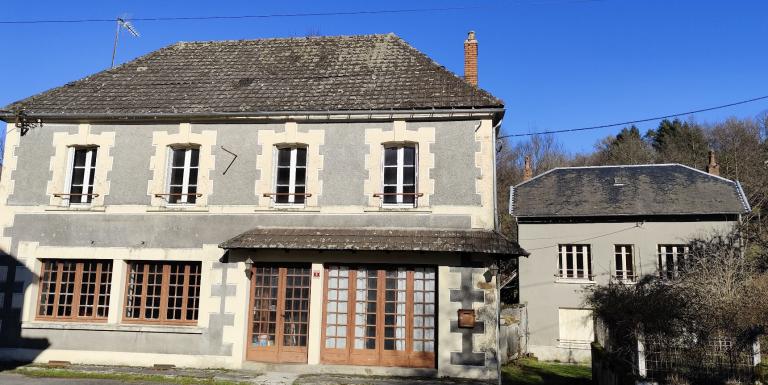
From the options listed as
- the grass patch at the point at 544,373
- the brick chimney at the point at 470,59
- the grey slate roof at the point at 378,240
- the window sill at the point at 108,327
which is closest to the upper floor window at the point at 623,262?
the grass patch at the point at 544,373

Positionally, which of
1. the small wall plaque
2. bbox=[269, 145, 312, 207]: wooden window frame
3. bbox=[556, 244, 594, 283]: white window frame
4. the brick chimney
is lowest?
the small wall plaque

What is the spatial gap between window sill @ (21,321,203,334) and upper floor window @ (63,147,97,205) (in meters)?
2.76

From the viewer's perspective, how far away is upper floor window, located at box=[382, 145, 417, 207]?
1127 cm

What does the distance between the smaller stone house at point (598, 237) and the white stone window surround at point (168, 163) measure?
1242 centimetres

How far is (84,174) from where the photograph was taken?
12.2 metres

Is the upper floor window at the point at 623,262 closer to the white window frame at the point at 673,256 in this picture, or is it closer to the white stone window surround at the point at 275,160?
the white window frame at the point at 673,256

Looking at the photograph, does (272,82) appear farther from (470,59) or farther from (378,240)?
(378,240)

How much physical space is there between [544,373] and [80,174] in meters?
13.4

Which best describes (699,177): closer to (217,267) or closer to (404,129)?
(404,129)

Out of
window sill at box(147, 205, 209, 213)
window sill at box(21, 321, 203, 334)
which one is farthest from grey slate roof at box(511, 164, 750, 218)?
window sill at box(21, 321, 203, 334)

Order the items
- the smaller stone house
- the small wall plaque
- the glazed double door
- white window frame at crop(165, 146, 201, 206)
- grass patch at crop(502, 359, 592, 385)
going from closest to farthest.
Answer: the small wall plaque → the glazed double door → white window frame at crop(165, 146, 201, 206) → grass patch at crop(502, 359, 592, 385) → the smaller stone house

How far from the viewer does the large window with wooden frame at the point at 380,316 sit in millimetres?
10555

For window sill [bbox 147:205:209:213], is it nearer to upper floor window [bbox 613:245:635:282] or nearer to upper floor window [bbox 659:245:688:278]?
upper floor window [bbox 613:245:635:282]

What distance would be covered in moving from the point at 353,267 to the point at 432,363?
101 inches
